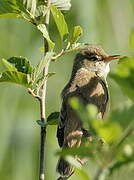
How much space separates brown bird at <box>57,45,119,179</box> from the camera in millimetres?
2471

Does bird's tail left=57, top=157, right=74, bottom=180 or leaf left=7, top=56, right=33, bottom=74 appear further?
bird's tail left=57, top=157, right=74, bottom=180

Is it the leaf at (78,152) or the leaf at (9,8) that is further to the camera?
the leaf at (9,8)

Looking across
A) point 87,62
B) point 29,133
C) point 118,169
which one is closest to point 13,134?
point 29,133

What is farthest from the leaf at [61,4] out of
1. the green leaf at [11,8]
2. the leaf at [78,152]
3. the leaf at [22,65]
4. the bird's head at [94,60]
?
the leaf at [78,152]

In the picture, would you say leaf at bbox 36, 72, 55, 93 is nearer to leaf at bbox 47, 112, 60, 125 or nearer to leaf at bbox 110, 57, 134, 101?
leaf at bbox 47, 112, 60, 125

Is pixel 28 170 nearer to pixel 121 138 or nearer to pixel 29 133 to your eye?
pixel 29 133

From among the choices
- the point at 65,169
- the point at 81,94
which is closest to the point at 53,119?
the point at 65,169

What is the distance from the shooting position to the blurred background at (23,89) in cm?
345

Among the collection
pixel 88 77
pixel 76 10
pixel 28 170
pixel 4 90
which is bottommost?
pixel 28 170

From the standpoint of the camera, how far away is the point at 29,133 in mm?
3717

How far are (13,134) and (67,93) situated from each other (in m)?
1.03

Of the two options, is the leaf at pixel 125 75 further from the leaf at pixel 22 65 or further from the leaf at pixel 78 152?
the leaf at pixel 22 65

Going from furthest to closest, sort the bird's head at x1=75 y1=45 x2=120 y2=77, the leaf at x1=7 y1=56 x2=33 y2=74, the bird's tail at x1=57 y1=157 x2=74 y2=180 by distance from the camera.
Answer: the bird's head at x1=75 y1=45 x2=120 y2=77 < the bird's tail at x1=57 y1=157 x2=74 y2=180 < the leaf at x1=7 y1=56 x2=33 y2=74

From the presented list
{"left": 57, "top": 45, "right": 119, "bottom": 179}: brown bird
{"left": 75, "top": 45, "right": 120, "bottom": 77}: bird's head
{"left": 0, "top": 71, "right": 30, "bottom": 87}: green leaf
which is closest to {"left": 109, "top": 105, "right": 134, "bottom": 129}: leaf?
{"left": 0, "top": 71, "right": 30, "bottom": 87}: green leaf
